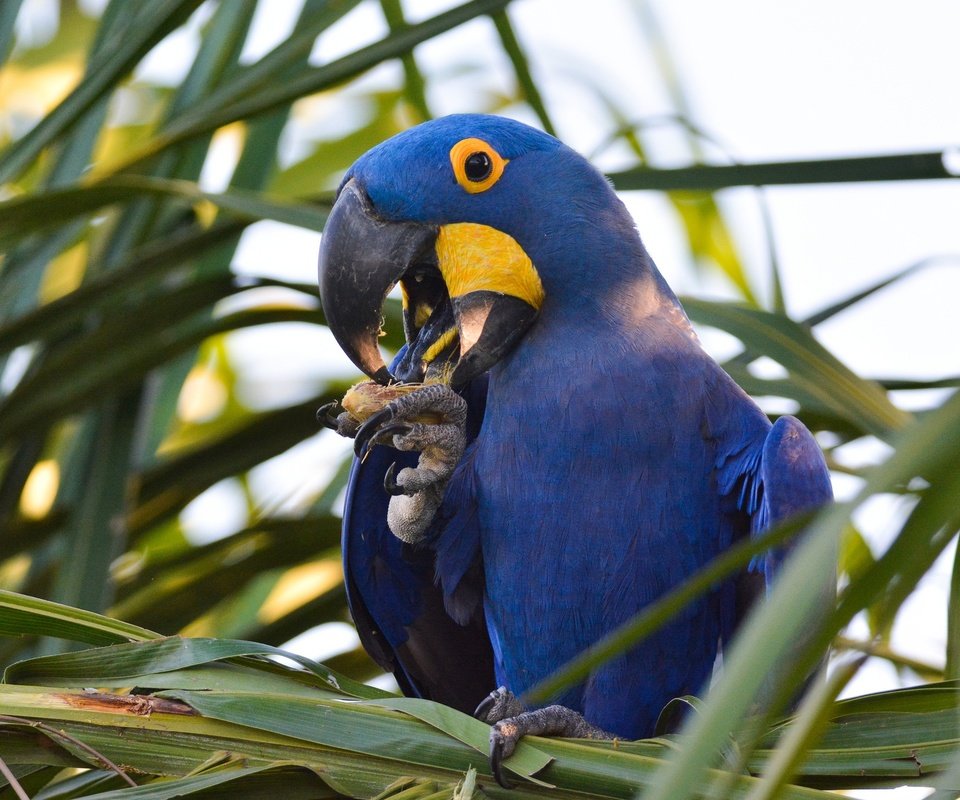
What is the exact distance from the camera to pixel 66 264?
3180mm

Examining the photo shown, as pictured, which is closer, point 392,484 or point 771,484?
point 771,484

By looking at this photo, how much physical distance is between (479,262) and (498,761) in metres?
0.83

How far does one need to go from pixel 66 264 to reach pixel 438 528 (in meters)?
1.79

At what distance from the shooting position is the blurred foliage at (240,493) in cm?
68

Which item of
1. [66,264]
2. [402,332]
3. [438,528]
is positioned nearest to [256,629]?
[438,528]

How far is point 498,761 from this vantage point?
3.49 feet

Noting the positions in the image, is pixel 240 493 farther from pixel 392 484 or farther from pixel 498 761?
pixel 498 761

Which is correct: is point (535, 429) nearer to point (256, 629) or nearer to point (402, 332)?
point (402, 332)

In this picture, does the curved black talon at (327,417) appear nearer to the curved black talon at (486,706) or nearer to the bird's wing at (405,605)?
the bird's wing at (405,605)

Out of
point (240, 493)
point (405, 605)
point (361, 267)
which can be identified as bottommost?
point (405, 605)

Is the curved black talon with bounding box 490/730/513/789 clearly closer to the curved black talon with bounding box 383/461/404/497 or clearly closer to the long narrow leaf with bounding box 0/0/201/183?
the curved black talon with bounding box 383/461/404/497

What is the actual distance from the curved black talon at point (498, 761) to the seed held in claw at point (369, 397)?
0.66 metres

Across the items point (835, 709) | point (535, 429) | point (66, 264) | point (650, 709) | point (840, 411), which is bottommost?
point (835, 709)

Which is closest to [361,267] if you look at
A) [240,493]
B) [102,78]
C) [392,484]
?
[392,484]
